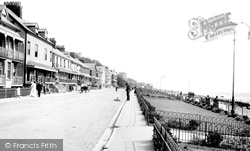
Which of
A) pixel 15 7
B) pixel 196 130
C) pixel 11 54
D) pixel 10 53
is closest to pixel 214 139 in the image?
Answer: pixel 196 130

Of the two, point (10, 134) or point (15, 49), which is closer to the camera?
point (10, 134)

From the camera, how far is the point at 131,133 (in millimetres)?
7707

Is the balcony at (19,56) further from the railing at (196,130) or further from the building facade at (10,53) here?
the railing at (196,130)

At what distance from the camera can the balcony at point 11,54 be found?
Answer: 2158 cm

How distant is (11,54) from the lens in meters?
23.3

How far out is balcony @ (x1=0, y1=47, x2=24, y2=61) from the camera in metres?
Result: 21.6

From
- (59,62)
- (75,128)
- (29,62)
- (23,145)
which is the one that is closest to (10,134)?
(23,145)

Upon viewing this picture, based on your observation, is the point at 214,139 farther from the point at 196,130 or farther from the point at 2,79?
the point at 2,79

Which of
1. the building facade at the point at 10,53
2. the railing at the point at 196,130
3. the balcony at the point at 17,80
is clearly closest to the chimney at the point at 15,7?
the building facade at the point at 10,53

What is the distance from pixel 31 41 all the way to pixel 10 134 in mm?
25463

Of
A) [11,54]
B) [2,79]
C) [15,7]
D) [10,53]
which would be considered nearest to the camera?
[2,79]

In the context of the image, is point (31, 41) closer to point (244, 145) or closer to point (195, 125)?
point (195, 125)

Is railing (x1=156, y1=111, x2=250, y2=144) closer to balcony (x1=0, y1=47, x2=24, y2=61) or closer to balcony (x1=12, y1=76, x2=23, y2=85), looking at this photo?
balcony (x1=0, y1=47, x2=24, y2=61)

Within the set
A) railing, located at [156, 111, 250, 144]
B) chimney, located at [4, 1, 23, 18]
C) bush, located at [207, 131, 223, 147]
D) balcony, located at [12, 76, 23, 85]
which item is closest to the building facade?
balcony, located at [12, 76, 23, 85]
